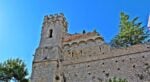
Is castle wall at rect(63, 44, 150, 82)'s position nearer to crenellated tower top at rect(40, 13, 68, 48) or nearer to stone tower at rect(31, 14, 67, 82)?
stone tower at rect(31, 14, 67, 82)

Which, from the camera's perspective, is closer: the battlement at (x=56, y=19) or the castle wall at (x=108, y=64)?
the castle wall at (x=108, y=64)

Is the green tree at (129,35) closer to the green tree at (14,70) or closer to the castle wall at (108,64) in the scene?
the castle wall at (108,64)

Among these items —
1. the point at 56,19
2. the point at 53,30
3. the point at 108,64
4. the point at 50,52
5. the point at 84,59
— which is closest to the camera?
the point at 108,64

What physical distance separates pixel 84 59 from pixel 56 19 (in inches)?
242

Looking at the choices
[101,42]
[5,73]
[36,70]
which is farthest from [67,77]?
[5,73]

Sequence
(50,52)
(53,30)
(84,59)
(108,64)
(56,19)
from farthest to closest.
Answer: (56,19), (53,30), (50,52), (84,59), (108,64)

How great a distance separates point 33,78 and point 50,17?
7587 mm

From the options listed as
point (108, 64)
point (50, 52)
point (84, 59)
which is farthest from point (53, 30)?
point (108, 64)

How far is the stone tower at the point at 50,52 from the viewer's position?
2422 cm

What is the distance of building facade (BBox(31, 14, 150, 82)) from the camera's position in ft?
74.7

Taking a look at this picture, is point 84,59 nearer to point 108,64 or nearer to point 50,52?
point 108,64

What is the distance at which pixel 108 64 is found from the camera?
931 inches

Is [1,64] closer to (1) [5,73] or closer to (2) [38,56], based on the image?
(1) [5,73]

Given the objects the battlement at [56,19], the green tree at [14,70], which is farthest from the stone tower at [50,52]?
the green tree at [14,70]
